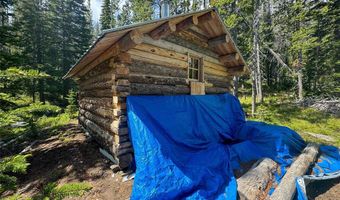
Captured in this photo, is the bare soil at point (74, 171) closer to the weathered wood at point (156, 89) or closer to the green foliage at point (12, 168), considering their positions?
the weathered wood at point (156, 89)

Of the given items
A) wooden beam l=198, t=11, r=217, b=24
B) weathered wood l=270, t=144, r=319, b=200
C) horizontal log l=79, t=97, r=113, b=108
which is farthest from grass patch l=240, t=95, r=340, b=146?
horizontal log l=79, t=97, r=113, b=108

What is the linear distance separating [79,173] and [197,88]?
4645mm

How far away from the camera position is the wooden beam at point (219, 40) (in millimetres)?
6848

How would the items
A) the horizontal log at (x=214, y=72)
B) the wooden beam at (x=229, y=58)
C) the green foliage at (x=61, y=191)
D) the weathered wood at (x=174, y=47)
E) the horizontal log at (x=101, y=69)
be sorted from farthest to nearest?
the wooden beam at (x=229, y=58) → the horizontal log at (x=214, y=72) → the horizontal log at (x=101, y=69) → the weathered wood at (x=174, y=47) → the green foliage at (x=61, y=191)

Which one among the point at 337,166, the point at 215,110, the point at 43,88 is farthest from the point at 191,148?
the point at 43,88

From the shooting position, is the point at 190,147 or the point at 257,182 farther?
the point at 190,147

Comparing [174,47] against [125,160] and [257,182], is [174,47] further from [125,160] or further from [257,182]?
[257,182]

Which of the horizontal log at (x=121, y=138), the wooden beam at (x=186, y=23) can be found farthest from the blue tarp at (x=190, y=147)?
the wooden beam at (x=186, y=23)

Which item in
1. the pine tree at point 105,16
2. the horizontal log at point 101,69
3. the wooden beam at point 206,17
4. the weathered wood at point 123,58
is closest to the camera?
the weathered wood at point 123,58

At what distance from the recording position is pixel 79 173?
4840 mm

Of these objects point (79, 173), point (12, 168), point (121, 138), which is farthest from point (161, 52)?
point (12, 168)

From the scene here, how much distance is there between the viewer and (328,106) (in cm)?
1441

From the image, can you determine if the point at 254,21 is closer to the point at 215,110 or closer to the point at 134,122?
the point at 215,110

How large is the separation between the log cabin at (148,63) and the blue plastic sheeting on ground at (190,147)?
467 mm
